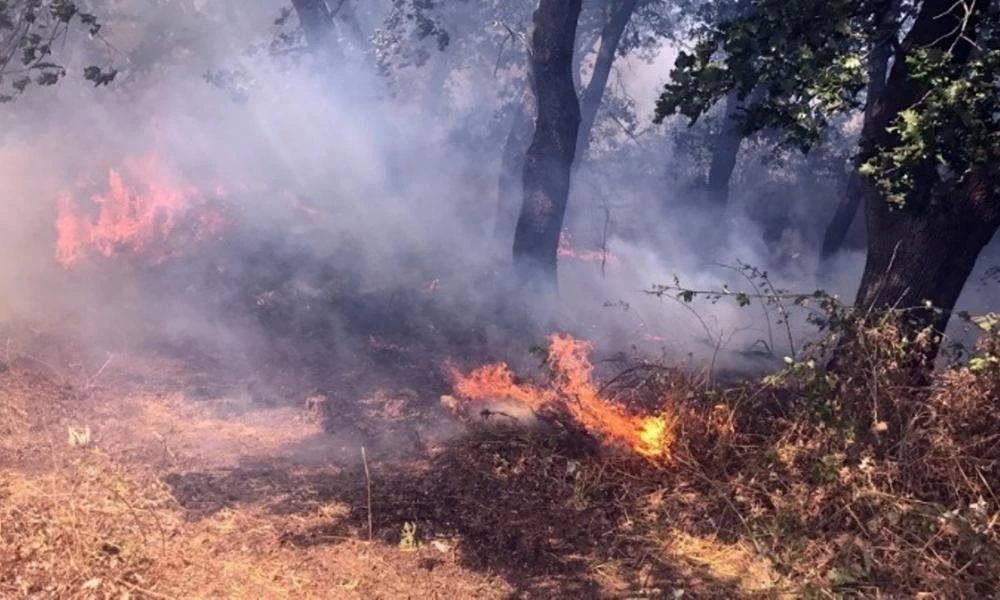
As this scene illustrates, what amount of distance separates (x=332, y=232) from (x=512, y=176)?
3.52 metres

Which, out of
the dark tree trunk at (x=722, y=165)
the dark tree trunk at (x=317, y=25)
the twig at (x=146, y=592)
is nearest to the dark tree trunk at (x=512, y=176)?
the dark tree trunk at (x=317, y=25)

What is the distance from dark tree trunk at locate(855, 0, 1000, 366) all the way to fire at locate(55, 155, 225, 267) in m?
11.0

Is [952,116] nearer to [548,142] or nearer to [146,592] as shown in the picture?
[146,592]

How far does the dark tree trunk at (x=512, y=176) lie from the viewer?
1488cm

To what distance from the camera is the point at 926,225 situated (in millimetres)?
6758

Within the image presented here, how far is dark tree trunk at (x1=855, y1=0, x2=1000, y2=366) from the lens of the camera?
→ 21.5ft

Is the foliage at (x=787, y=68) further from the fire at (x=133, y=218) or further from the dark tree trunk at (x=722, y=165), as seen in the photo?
the dark tree trunk at (x=722, y=165)

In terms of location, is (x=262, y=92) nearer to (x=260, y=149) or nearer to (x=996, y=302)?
(x=260, y=149)

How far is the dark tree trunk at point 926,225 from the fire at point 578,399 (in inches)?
78.9

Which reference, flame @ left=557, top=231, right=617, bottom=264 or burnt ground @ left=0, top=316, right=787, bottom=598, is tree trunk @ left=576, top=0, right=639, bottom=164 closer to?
flame @ left=557, top=231, right=617, bottom=264

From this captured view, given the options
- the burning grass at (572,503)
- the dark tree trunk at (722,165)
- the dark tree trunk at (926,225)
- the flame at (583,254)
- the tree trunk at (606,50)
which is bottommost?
the burning grass at (572,503)

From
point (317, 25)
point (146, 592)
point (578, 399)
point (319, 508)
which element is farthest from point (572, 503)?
point (317, 25)

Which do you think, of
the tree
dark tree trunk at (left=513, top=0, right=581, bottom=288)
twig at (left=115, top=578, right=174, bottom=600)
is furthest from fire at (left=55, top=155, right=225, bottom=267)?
the tree

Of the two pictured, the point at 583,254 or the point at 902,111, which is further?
the point at 583,254
